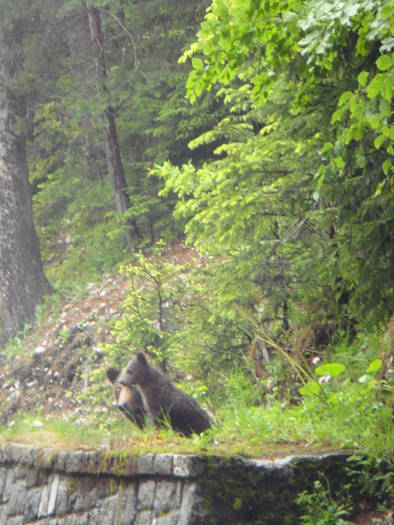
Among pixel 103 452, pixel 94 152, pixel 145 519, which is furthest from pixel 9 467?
pixel 94 152

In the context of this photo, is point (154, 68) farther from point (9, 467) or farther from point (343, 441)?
point (343, 441)

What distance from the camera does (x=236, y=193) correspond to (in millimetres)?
7344

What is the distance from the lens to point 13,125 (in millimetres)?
16516

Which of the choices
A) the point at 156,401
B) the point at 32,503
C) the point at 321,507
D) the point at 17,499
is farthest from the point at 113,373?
the point at 321,507

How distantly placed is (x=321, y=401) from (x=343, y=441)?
0.70m

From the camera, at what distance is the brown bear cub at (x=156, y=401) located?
7090 millimetres

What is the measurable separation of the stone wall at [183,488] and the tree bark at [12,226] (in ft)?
36.9

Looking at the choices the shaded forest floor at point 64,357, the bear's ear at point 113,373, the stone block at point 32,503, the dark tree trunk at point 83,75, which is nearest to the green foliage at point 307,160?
the bear's ear at point 113,373

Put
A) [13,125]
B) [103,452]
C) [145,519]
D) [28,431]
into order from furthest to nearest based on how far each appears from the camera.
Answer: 1. [13,125]
2. [28,431]
3. [103,452]
4. [145,519]

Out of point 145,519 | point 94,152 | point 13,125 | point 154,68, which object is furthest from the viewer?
point 94,152

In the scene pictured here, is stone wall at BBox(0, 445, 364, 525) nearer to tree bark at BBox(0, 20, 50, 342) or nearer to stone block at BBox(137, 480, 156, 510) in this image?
stone block at BBox(137, 480, 156, 510)

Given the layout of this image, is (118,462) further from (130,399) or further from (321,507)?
(130,399)

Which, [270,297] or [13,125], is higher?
[13,125]

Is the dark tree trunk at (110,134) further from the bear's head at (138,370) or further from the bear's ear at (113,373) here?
the bear's head at (138,370)
